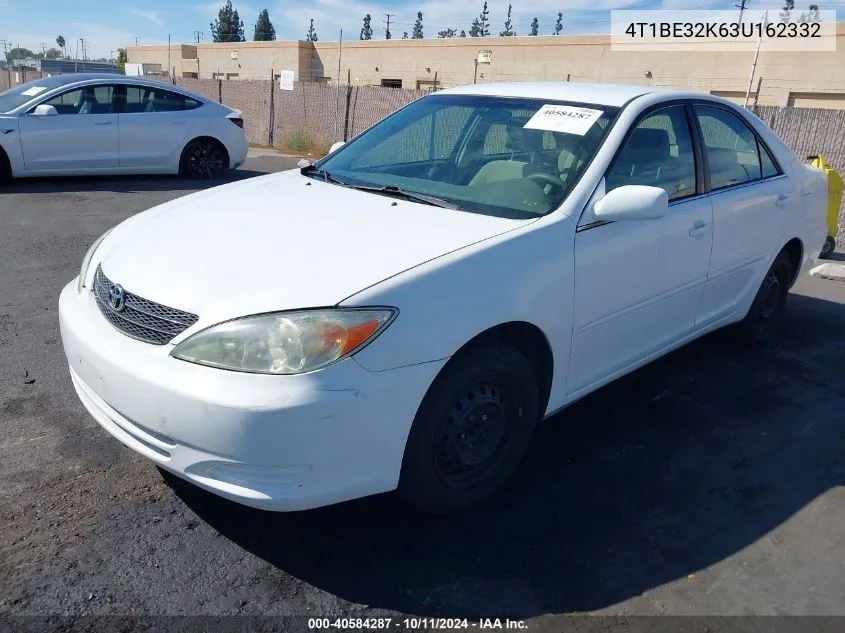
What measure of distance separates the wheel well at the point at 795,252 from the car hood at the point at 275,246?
114 inches

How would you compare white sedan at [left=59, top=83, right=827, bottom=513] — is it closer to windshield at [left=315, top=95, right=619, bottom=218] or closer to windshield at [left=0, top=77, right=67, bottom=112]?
windshield at [left=315, top=95, right=619, bottom=218]

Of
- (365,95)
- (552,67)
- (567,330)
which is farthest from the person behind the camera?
(552,67)

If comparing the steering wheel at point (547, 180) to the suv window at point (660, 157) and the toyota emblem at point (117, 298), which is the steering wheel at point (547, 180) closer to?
the suv window at point (660, 157)

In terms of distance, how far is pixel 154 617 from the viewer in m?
2.39

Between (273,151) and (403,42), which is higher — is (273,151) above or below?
below

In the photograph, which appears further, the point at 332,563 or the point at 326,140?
the point at 326,140

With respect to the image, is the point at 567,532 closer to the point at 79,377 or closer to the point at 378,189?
the point at 378,189

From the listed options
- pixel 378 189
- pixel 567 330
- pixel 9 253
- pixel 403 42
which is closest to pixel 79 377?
pixel 378 189

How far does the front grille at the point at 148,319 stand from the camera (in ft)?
8.34

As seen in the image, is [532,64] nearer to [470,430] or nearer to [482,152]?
[482,152]

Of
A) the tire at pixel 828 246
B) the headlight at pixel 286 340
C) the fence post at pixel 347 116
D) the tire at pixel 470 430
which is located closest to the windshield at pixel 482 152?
the tire at pixel 470 430

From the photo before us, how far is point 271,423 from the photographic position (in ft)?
7.63

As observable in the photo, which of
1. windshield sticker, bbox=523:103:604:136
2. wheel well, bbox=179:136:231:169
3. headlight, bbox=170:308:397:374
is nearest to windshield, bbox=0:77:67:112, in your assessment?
wheel well, bbox=179:136:231:169

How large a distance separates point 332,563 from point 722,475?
6.29ft
